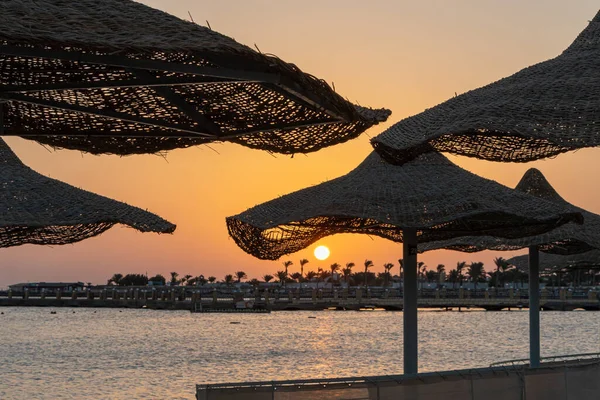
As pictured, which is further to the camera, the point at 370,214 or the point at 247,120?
the point at 370,214

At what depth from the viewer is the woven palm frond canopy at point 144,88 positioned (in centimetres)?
384

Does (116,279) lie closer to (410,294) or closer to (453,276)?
(453,276)

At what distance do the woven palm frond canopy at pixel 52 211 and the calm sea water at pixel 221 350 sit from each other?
625 inches

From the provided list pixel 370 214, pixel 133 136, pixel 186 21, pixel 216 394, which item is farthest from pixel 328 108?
pixel 370 214

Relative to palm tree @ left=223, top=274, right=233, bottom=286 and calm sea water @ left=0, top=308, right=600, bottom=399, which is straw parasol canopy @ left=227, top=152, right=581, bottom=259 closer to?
calm sea water @ left=0, top=308, right=600, bottom=399

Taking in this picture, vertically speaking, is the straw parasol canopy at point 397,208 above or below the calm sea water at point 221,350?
above

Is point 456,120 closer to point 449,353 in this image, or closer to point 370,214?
point 370,214

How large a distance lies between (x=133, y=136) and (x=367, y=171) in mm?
4467

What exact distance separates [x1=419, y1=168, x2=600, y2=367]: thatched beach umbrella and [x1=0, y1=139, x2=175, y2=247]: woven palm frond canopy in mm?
6370

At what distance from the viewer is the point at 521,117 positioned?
17.5 ft

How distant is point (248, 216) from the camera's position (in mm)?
9898

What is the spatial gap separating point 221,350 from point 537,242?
30474mm

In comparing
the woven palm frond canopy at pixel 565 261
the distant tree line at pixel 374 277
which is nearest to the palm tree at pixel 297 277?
the distant tree line at pixel 374 277

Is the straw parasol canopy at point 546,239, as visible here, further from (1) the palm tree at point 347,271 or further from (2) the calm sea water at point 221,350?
(1) the palm tree at point 347,271
